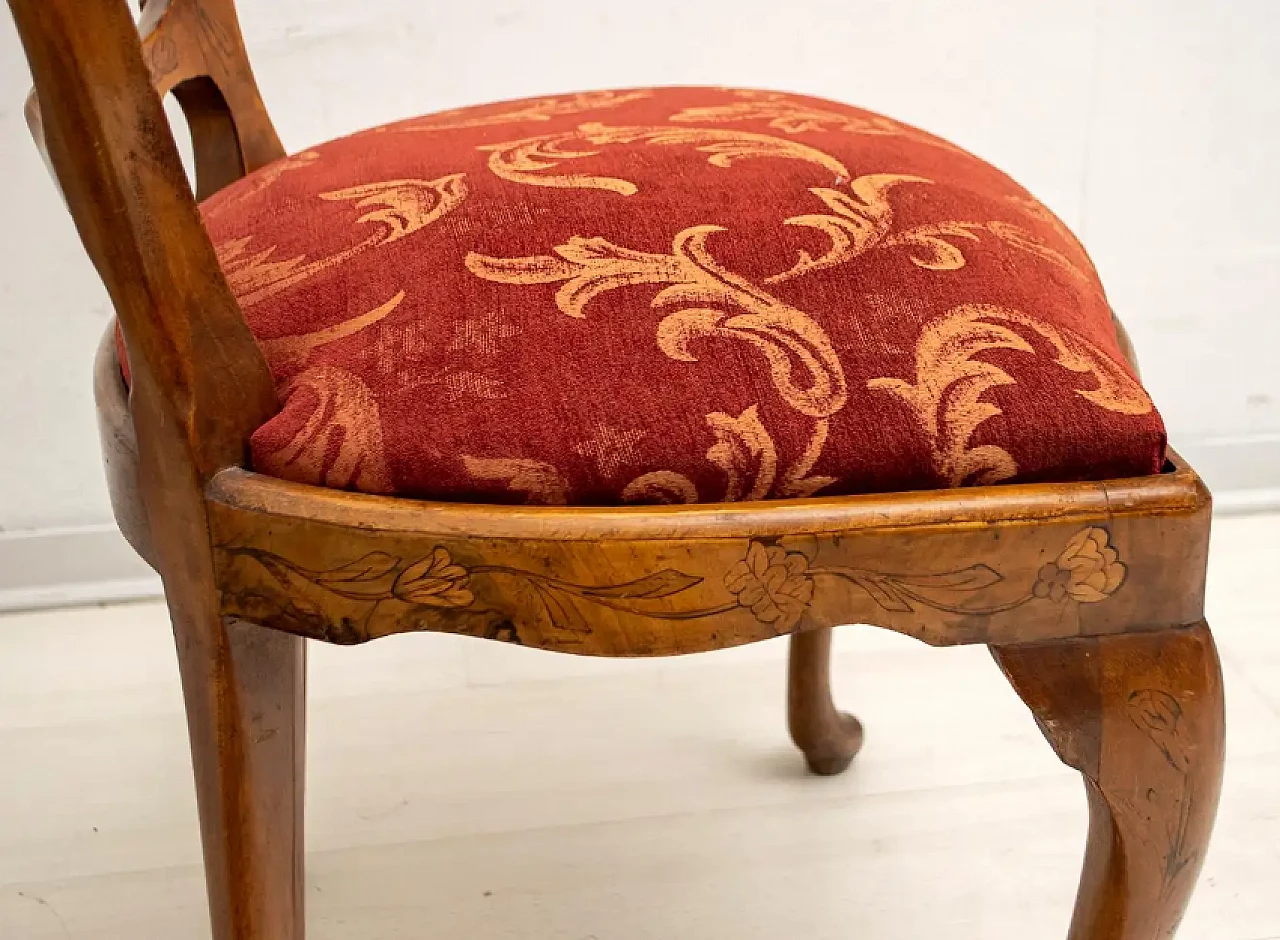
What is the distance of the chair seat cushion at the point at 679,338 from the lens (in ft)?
1.58

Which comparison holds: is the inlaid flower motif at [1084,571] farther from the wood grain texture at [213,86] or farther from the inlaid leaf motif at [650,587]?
the wood grain texture at [213,86]

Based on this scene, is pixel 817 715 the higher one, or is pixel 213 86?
pixel 213 86

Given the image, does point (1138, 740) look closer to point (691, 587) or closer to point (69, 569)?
point (691, 587)

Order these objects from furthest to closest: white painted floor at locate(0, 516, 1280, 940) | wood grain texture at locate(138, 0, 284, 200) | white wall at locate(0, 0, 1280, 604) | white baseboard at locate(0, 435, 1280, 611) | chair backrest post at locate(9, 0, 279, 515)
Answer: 1. white baseboard at locate(0, 435, 1280, 611)
2. white wall at locate(0, 0, 1280, 604)
3. white painted floor at locate(0, 516, 1280, 940)
4. wood grain texture at locate(138, 0, 284, 200)
5. chair backrest post at locate(9, 0, 279, 515)

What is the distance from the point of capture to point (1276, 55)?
4.75 ft

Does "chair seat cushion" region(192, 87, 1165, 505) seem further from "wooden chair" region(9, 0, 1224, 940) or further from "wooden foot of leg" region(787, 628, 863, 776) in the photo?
"wooden foot of leg" region(787, 628, 863, 776)

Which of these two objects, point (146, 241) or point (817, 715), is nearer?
point (146, 241)

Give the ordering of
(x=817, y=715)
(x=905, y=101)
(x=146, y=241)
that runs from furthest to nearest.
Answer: (x=905, y=101), (x=817, y=715), (x=146, y=241)

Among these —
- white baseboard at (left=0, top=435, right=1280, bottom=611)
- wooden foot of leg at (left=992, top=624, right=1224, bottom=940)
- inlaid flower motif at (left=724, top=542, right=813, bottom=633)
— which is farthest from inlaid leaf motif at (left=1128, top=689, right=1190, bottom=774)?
white baseboard at (left=0, top=435, right=1280, bottom=611)

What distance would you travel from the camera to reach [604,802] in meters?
1.08

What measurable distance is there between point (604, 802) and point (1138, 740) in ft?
2.06

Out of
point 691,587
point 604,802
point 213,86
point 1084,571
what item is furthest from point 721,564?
point 604,802

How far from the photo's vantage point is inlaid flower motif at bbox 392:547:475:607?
48cm

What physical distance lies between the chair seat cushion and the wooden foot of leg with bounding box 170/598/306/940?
0.08 m
